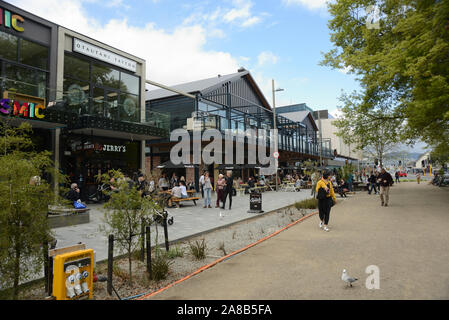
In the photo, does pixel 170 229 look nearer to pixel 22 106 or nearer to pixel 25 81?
pixel 22 106

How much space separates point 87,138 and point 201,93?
1320cm

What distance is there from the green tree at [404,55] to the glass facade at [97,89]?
1227 centimetres

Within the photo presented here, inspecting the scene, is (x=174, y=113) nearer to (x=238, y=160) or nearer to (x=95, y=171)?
(x=238, y=160)

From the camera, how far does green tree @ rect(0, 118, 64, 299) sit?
3.37m

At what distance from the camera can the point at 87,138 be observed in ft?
52.9

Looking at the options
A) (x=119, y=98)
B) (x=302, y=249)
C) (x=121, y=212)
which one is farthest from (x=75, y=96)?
(x=302, y=249)

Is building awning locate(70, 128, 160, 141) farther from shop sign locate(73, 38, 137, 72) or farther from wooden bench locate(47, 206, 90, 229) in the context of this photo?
wooden bench locate(47, 206, 90, 229)

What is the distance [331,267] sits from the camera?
5094 millimetres

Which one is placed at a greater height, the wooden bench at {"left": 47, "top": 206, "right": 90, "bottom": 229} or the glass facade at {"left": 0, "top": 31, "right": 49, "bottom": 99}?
the glass facade at {"left": 0, "top": 31, "right": 49, "bottom": 99}

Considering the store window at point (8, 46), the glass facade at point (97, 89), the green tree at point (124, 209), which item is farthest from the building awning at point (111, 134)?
the green tree at point (124, 209)

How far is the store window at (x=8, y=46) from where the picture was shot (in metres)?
12.8

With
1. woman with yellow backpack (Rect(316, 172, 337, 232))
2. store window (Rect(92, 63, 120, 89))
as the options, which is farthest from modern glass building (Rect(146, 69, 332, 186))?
woman with yellow backpack (Rect(316, 172, 337, 232))

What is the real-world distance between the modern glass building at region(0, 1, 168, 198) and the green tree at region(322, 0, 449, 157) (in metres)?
12.1

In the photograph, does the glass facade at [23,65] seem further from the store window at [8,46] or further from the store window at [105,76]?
the store window at [105,76]
